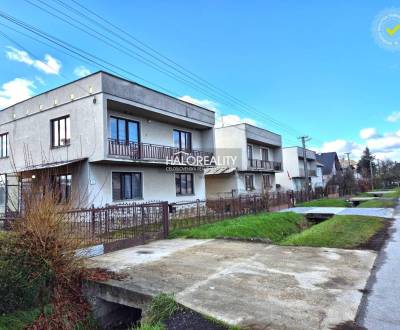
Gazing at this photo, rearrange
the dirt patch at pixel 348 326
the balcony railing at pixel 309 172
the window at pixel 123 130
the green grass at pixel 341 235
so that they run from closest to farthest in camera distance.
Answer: the dirt patch at pixel 348 326 → the green grass at pixel 341 235 → the window at pixel 123 130 → the balcony railing at pixel 309 172

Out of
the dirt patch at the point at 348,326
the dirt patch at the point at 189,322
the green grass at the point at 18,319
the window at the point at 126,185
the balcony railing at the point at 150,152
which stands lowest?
the green grass at the point at 18,319

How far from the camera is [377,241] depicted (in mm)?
9836

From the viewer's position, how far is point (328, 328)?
377 cm

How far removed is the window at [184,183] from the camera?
840 inches

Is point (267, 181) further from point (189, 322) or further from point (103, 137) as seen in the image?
point (189, 322)

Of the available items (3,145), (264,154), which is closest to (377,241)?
(3,145)

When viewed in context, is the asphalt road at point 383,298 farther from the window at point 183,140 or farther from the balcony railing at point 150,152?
the window at point 183,140

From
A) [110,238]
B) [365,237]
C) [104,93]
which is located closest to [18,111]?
[104,93]

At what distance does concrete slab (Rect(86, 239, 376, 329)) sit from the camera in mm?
4207

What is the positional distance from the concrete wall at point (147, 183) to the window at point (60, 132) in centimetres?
242

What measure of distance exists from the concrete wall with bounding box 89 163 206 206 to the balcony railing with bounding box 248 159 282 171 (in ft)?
30.7

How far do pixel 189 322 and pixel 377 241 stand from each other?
26.6 feet

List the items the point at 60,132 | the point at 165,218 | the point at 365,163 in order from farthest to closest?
1. the point at 365,163
2. the point at 60,132
3. the point at 165,218

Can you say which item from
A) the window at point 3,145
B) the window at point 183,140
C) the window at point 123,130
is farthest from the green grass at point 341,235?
the window at point 3,145
